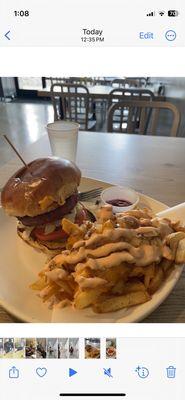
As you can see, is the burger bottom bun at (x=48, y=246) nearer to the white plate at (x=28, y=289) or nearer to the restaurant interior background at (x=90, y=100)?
the white plate at (x=28, y=289)

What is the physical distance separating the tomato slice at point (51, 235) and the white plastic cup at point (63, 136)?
33cm

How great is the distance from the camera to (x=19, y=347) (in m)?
0.40

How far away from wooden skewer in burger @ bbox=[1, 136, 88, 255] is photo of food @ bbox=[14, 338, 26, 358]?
217mm

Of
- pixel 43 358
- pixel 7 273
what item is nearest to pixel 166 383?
pixel 43 358

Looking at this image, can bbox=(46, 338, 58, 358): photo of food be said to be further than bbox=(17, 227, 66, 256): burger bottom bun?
No

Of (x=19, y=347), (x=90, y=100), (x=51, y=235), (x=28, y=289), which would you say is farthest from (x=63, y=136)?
(x=90, y=100)

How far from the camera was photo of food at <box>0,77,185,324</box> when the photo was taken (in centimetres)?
42

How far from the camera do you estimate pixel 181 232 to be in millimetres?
486

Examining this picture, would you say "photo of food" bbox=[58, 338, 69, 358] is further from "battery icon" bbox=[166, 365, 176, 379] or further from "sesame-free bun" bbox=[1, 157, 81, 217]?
"sesame-free bun" bbox=[1, 157, 81, 217]

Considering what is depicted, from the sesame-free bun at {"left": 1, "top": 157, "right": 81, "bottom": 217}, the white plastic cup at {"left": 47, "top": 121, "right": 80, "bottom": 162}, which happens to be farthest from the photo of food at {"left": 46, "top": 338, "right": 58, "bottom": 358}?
the white plastic cup at {"left": 47, "top": 121, "right": 80, "bottom": 162}

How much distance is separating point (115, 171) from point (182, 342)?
0.58 meters

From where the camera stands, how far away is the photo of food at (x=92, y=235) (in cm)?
42

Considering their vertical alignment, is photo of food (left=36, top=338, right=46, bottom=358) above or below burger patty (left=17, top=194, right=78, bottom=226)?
below
